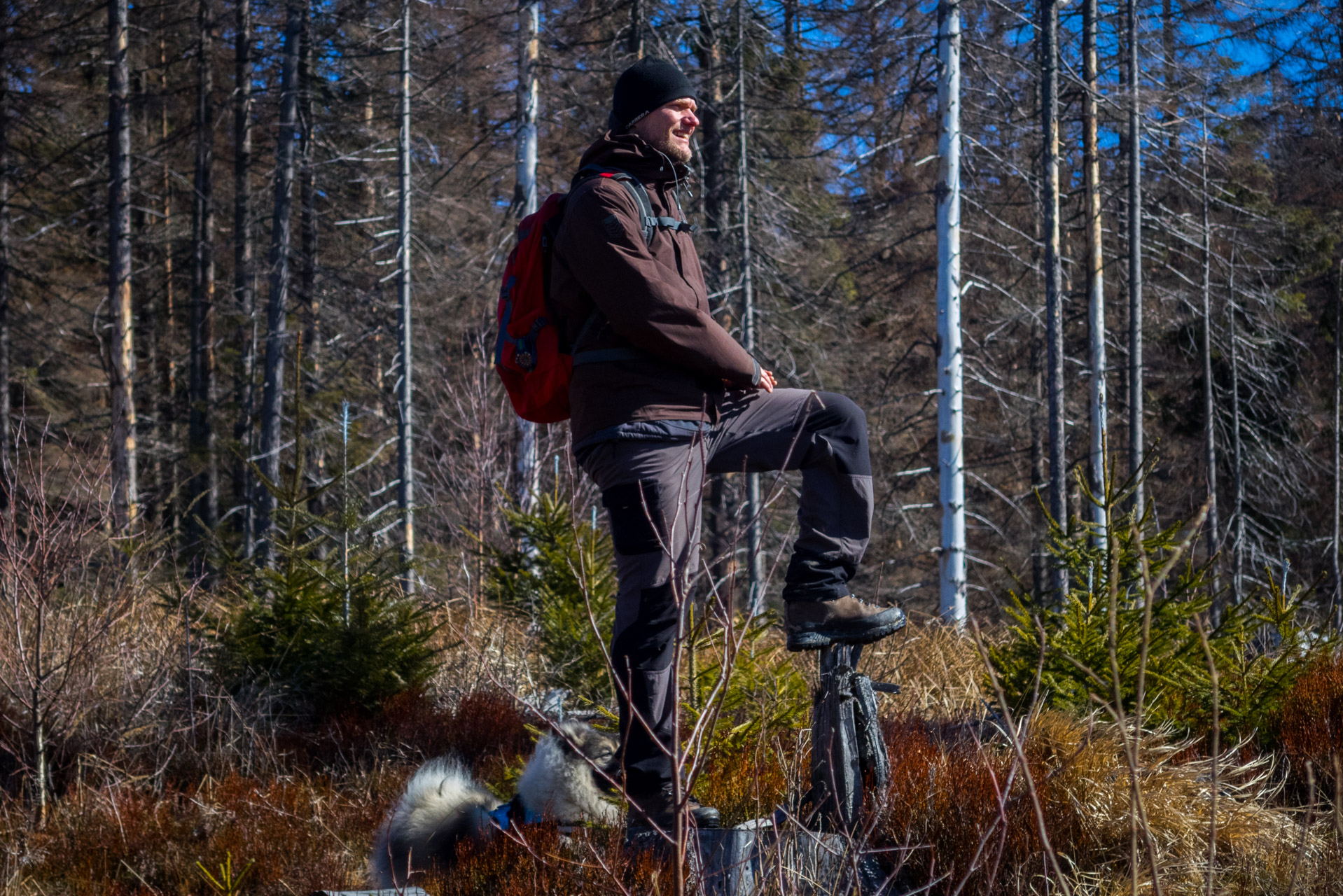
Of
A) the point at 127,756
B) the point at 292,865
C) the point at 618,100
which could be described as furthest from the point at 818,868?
the point at 127,756

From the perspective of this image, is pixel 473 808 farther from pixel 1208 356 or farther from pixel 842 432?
pixel 1208 356

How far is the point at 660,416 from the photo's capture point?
9.59 ft

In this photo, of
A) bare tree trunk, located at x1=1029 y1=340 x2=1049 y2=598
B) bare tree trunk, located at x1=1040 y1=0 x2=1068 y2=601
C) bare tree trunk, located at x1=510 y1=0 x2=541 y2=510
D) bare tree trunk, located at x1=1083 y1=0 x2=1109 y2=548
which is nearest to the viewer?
bare tree trunk, located at x1=510 y1=0 x2=541 y2=510

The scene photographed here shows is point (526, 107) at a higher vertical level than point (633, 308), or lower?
higher

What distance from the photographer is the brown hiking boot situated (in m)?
3.02

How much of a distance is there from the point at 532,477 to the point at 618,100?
21.6 ft

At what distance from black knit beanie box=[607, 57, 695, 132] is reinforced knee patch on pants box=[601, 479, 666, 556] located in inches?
42.7

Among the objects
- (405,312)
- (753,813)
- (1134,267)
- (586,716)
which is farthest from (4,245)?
(753,813)

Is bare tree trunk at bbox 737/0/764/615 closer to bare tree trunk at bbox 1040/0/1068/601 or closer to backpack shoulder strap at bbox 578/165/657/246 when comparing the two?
bare tree trunk at bbox 1040/0/1068/601

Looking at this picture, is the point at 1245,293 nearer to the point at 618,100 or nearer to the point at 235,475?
the point at 618,100

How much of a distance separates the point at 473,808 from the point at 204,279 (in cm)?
1930

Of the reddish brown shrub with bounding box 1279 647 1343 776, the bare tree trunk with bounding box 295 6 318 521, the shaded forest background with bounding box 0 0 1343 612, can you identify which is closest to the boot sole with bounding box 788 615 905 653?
the reddish brown shrub with bounding box 1279 647 1343 776

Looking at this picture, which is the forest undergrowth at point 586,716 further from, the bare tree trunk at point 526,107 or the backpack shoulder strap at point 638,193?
the bare tree trunk at point 526,107

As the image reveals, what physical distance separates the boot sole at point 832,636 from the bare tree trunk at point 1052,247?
11223 millimetres
